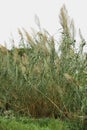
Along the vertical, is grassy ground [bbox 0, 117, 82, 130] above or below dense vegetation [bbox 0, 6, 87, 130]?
below

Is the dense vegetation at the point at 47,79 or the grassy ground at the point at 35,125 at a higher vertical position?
the dense vegetation at the point at 47,79

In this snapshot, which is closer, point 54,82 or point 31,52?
point 54,82

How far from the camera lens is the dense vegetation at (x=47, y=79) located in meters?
7.79

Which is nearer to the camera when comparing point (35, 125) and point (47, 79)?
point (35, 125)

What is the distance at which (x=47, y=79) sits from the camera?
26.8 feet

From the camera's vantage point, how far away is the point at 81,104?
7574 millimetres

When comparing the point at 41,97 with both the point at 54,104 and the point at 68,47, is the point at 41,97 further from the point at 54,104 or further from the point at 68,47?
the point at 68,47

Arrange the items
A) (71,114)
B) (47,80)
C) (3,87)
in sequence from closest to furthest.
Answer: (71,114), (47,80), (3,87)

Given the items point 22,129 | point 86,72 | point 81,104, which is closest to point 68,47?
point 86,72

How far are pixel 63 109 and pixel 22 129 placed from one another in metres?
1.53

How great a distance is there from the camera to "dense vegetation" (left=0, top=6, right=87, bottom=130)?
7.79 m

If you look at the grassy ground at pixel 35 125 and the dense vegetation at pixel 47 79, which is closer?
the grassy ground at pixel 35 125

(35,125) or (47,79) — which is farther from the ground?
(47,79)

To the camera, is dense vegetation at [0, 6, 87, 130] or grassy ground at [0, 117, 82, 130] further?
dense vegetation at [0, 6, 87, 130]
